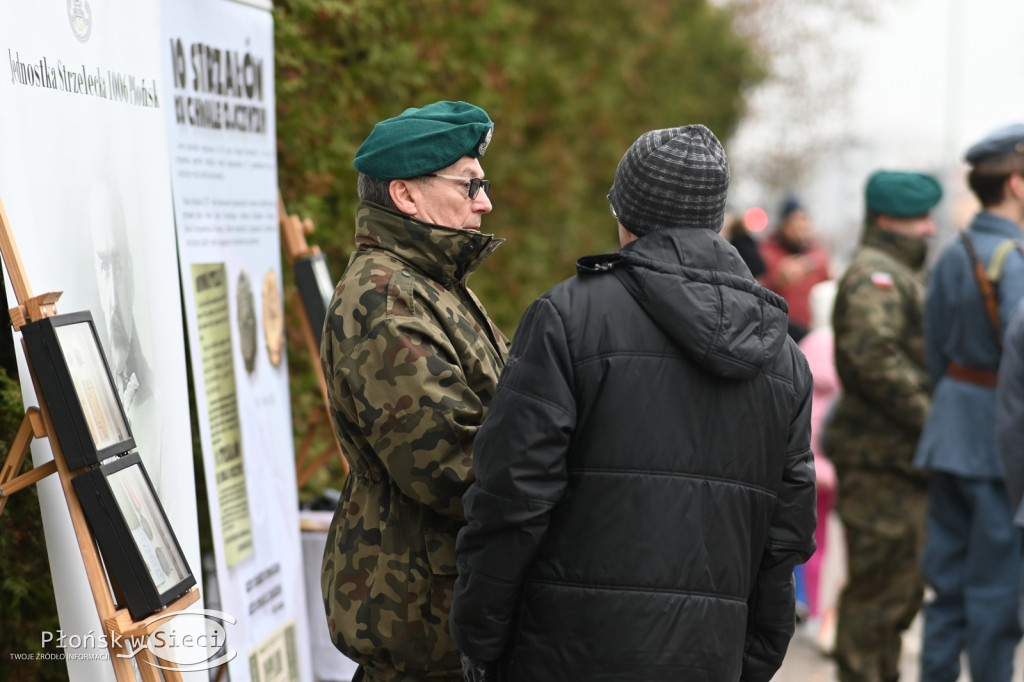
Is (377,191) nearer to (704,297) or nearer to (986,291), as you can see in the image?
(704,297)

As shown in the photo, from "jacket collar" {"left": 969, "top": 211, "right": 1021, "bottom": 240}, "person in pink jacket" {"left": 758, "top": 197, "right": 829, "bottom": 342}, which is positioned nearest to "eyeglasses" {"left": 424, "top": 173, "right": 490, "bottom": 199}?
"jacket collar" {"left": 969, "top": 211, "right": 1021, "bottom": 240}

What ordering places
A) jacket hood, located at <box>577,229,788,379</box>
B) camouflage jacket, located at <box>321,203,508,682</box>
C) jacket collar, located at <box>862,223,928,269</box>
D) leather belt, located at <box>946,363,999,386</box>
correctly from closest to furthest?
1. jacket hood, located at <box>577,229,788,379</box>
2. camouflage jacket, located at <box>321,203,508,682</box>
3. leather belt, located at <box>946,363,999,386</box>
4. jacket collar, located at <box>862,223,928,269</box>

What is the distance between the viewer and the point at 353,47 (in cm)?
512

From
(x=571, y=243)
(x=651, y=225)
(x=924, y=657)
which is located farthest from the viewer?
(x=571, y=243)

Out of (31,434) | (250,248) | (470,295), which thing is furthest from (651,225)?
(250,248)

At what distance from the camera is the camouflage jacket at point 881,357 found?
486 centimetres

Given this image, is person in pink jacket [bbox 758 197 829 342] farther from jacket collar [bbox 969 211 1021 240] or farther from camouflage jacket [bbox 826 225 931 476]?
jacket collar [bbox 969 211 1021 240]

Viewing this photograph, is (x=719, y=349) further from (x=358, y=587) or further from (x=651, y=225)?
(x=358, y=587)

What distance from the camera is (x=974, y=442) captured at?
4395mm

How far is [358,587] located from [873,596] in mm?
3192

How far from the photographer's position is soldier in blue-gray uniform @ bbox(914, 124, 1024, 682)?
4.34 meters

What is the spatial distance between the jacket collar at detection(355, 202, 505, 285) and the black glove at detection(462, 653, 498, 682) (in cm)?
84

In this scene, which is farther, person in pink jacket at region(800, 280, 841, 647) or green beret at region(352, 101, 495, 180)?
person in pink jacket at region(800, 280, 841, 647)

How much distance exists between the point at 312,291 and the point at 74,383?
67.7 inches
